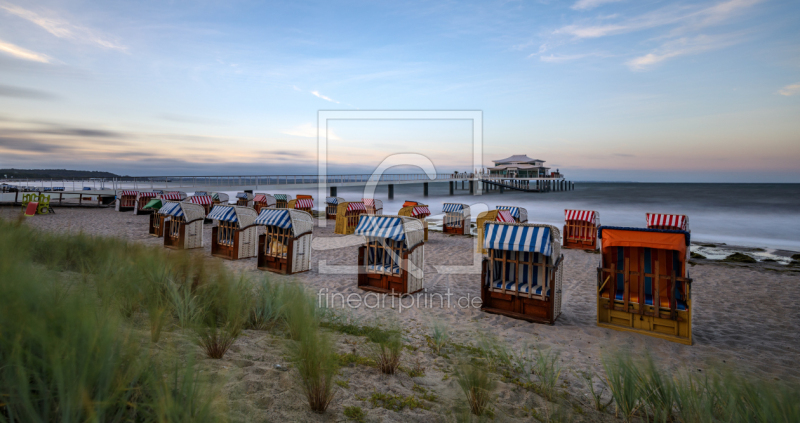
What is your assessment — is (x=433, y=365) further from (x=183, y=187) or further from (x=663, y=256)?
(x=183, y=187)

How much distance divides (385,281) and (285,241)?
3.49m

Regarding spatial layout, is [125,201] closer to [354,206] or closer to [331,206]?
[331,206]

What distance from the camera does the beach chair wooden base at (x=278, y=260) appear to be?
10.4 metres

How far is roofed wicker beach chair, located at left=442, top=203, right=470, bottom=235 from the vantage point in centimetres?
2027

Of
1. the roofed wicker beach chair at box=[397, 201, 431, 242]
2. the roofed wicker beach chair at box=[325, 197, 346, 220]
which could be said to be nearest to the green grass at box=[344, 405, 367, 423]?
the roofed wicker beach chair at box=[397, 201, 431, 242]

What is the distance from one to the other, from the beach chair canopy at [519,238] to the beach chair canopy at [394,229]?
1.96 metres

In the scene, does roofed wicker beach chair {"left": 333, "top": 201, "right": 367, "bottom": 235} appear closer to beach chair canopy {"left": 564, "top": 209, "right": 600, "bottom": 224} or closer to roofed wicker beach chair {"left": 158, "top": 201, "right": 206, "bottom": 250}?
roofed wicker beach chair {"left": 158, "top": 201, "right": 206, "bottom": 250}

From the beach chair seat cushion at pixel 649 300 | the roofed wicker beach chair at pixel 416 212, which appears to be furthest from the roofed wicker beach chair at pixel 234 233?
the beach chair seat cushion at pixel 649 300

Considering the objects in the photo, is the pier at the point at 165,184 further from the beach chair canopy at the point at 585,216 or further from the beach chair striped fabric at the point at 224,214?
the beach chair canopy at the point at 585,216

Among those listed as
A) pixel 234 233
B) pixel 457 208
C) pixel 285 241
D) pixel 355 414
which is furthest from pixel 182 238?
pixel 457 208

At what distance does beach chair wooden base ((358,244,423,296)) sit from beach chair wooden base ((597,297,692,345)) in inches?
157

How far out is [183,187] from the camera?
39906mm

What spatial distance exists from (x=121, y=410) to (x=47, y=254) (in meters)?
7.31

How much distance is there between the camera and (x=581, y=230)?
16422 mm
